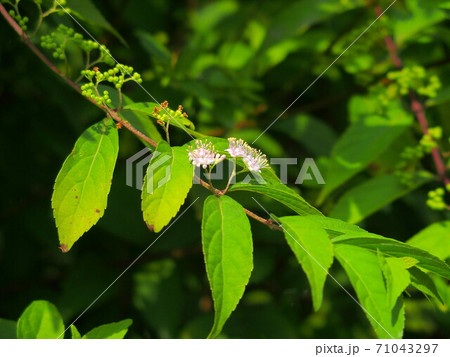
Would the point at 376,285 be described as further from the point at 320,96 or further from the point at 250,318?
the point at 320,96

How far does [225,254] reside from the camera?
39.8 inches

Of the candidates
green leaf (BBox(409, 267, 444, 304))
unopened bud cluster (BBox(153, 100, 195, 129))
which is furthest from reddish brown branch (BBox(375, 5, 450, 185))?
unopened bud cluster (BBox(153, 100, 195, 129))

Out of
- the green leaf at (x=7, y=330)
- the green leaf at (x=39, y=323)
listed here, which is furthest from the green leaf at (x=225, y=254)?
the green leaf at (x=7, y=330)

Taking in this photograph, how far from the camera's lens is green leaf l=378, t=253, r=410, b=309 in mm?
1001

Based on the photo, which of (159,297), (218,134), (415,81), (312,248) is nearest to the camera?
(312,248)

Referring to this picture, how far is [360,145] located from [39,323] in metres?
1.22

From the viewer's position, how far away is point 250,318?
2.34 m

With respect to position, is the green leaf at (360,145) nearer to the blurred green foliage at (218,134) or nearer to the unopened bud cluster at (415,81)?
the blurred green foliage at (218,134)

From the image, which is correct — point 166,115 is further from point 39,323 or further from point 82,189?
point 39,323

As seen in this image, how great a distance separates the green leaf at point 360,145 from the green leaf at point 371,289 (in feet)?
2.61

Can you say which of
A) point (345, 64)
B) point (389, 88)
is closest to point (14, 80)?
point (345, 64)

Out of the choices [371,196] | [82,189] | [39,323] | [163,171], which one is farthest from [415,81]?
[39,323]

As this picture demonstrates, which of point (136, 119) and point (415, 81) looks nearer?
point (136, 119)

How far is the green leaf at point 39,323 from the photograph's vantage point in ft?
4.25
